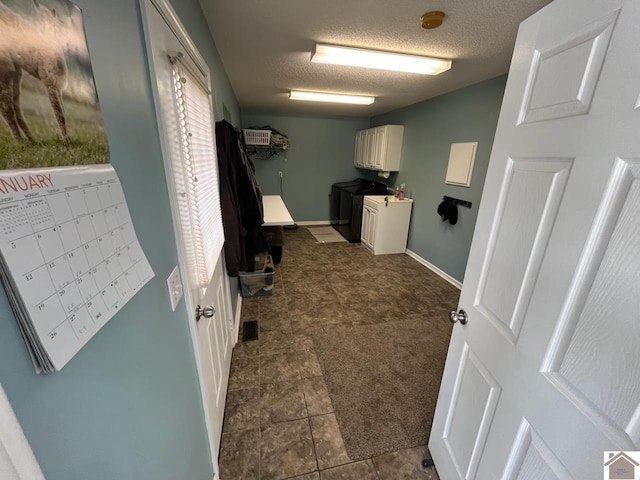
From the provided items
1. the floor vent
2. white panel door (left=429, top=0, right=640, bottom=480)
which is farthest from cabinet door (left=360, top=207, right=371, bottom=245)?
white panel door (left=429, top=0, right=640, bottom=480)

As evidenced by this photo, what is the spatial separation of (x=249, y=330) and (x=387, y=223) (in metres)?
2.74

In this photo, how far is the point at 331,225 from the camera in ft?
19.7

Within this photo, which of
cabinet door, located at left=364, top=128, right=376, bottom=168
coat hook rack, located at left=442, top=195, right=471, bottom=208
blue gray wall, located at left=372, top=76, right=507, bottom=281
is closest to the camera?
blue gray wall, located at left=372, top=76, right=507, bottom=281

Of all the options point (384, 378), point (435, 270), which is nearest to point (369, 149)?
point (435, 270)

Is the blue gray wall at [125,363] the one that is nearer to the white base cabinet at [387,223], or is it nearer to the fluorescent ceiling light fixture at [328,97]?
the fluorescent ceiling light fixture at [328,97]

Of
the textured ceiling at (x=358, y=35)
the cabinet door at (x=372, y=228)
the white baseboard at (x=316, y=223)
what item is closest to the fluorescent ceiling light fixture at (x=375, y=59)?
the textured ceiling at (x=358, y=35)

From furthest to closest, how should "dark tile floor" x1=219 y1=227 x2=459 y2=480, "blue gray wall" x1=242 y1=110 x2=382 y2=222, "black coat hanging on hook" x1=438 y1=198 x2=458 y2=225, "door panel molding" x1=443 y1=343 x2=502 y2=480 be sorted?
"blue gray wall" x1=242 y1=110 x2=382 y2=222 → "black coat hanging on hook" x1=438 y1=198 x2=458 y2=225 → "dark tile floor" x1=219 y1=227 x2=459 y2=480 → "door panel molding" x1=443 y1=343 x2=502 y2=480

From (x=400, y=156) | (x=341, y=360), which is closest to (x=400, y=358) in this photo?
(x=341, y=360)

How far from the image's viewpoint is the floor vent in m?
2.32

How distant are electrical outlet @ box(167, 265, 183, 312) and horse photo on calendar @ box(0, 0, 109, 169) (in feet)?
1.56

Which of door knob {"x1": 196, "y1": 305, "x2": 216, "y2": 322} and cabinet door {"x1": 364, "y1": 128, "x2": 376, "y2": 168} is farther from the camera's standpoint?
cabinet door {"x1": 364, "y1": 128, "x2": 376, "y2": 168}

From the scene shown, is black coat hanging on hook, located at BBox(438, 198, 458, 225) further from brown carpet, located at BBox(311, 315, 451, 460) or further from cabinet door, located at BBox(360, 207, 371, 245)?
brown carpet, located at BBox(311, 315, 451, 460)

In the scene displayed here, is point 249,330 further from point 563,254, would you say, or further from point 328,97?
point 328,97

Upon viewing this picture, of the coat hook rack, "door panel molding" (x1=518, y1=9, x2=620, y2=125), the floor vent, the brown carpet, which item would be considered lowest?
the brown carpet
